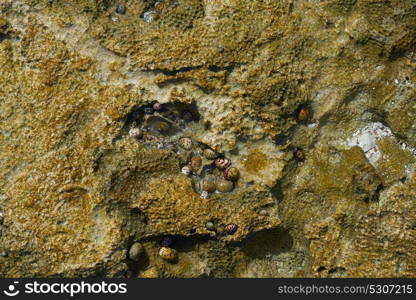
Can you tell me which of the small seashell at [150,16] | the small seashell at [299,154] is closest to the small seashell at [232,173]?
the small seashell at [299,154]

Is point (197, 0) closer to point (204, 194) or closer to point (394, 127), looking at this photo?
point (204, 194)

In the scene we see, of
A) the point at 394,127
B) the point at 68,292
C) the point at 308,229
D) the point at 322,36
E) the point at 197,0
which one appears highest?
the point at 197,0

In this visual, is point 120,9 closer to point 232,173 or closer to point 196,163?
point 196,163

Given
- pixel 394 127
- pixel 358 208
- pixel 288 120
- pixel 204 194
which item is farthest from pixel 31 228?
pixel 394 127

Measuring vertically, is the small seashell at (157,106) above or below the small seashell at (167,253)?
above

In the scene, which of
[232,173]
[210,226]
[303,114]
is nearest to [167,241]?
[210,226]

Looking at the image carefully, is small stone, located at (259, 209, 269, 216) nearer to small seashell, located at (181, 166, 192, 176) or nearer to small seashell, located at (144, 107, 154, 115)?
small seashell, located at (181, 166, 192, 176)

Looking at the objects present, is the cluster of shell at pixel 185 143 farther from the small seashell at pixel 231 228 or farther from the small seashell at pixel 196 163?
the small seashell at pixel 231 228

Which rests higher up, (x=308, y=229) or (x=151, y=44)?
(x=151, y=44)
